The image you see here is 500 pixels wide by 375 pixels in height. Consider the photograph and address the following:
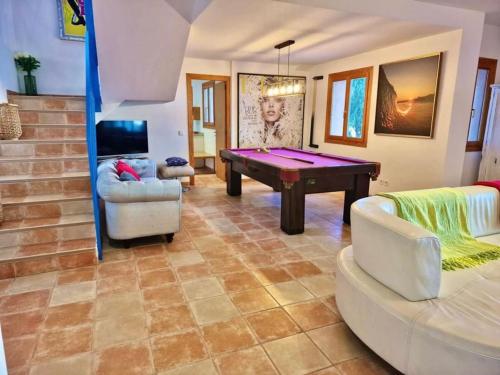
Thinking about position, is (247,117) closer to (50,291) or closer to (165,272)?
(165,272)

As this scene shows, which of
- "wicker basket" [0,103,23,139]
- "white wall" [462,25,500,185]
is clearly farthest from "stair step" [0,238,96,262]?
"white wall" [462,25,500,185]

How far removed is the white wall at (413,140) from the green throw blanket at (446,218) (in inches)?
88.4

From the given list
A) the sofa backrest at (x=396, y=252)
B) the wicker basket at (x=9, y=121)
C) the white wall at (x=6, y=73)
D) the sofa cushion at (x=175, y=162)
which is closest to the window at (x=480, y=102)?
the sofa backrest at (x=396, y=252)

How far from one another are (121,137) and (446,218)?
5212 millimetres

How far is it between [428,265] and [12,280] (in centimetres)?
319

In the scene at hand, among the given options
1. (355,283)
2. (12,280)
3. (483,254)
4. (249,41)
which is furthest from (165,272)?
(249,41)

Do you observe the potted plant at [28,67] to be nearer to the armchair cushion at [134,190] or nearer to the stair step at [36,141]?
the stair step at [36,141]

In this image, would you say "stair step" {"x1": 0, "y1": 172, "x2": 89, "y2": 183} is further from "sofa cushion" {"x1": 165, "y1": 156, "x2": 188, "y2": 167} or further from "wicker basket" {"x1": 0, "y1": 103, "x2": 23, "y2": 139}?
"sofa cushion" {"x1": 165, "y1": 156, "x2": 188, "y2": 167}

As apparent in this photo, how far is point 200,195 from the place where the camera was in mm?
5789

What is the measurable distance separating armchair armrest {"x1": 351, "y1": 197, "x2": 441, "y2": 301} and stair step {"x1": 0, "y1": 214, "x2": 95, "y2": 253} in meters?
2.63

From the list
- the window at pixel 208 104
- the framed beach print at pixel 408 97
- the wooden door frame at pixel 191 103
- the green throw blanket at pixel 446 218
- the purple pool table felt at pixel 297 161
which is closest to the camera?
the green throw blanket at pixel 446 218

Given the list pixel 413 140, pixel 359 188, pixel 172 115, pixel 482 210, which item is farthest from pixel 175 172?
pixel 482 210

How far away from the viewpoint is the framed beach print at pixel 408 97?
15.1 feet

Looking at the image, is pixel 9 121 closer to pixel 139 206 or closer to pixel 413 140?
pixel 139 206
